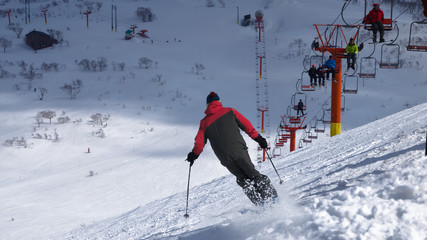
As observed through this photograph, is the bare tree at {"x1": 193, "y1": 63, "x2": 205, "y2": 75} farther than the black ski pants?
Yes

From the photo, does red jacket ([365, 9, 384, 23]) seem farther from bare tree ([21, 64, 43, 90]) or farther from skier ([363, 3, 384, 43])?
bare tree ([21, 64, 43, 90])

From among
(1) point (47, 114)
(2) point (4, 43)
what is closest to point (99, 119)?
(1) point (47, 114)

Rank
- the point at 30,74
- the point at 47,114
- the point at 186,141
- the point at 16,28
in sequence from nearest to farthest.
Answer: the point at 186,141 → the point at 47,114 → the point at 30,74 → the point at 16,28

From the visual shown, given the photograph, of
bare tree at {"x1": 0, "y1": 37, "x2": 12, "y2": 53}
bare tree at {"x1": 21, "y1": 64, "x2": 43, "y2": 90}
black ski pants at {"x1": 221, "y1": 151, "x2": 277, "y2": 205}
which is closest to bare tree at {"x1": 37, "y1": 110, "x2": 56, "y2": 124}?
bare tree at {"x1": 21, "y1": 64, "x2": 43, "y2": 90}

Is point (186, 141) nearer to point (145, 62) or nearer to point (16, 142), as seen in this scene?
point (16, 142)

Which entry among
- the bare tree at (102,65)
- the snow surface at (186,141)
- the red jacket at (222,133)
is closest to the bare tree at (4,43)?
the snow surface at (186,141)

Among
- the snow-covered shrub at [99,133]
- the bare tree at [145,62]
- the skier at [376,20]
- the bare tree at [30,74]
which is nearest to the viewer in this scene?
the skier at [376,20]

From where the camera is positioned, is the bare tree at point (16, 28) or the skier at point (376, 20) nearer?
the skier at point (376, 20)

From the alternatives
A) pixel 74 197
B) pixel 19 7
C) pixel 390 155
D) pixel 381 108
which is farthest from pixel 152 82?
pixel 19 7

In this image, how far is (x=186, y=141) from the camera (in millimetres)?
23062

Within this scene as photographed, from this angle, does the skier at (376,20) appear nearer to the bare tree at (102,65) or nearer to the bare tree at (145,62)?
the bare tree at (145,62)

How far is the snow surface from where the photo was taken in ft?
12.3

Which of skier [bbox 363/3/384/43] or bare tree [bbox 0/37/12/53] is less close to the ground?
bare tree [bbox 0/37/12/53]

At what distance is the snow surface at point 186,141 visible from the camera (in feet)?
12.3
